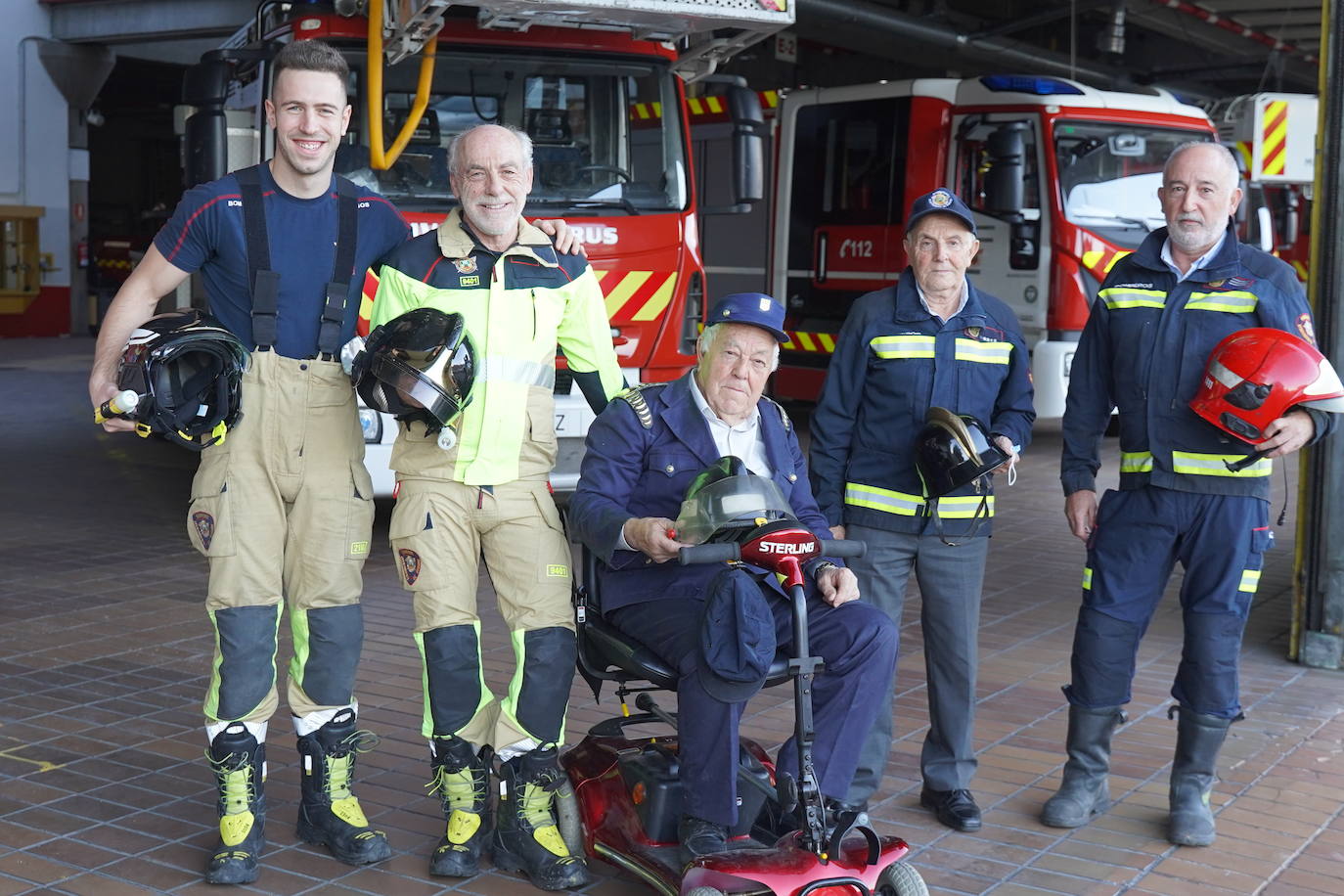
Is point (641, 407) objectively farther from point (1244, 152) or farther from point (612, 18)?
point (1244, 152)

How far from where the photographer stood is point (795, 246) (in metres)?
13.5

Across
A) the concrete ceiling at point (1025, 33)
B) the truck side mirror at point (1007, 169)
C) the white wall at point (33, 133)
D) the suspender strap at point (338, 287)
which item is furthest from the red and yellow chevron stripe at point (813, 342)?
the white wall at point (33, 133)

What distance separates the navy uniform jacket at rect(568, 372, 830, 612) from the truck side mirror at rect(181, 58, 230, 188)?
3.92 meters

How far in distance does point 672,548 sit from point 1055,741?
2208 millimetres

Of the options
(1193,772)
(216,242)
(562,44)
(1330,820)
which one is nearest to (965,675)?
(1193,772)

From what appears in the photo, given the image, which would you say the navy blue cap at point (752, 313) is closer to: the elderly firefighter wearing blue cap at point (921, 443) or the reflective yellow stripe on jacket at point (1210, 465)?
the elderly firefighter wearing blue cap at point (921, 443)

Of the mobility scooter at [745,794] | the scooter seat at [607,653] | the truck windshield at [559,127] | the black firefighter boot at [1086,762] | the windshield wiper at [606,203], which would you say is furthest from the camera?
the windshield wiper at [606,203]

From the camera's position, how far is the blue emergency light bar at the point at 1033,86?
39.6 feet

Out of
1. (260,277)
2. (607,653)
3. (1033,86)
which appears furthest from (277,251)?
(1033,86)

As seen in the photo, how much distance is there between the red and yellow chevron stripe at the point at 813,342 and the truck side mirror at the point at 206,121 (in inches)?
255

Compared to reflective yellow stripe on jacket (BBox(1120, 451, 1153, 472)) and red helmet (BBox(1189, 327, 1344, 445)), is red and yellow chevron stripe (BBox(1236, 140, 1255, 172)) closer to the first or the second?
reflective yellow stripe on jacket (BBox(1120, 451, 1153, 472))

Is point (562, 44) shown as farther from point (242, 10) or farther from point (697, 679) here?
point (242, 10)

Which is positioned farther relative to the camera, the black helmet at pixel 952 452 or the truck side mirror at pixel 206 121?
the truck side mirror at pixel 206 121

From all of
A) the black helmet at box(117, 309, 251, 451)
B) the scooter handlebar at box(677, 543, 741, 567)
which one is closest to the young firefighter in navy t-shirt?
the black helmet at box(117, 309, 251, 451)
